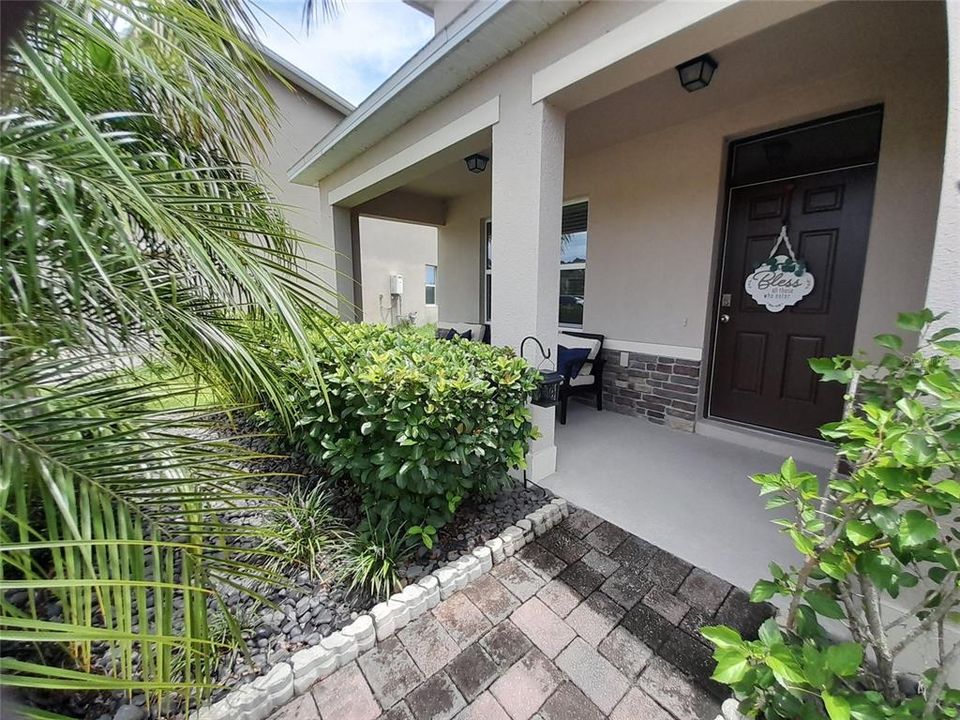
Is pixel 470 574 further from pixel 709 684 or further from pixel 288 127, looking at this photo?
pixel 288 127

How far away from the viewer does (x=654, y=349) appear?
12.5 feet

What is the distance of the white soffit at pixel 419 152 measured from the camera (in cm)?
266

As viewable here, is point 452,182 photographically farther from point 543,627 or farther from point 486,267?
point 543,627

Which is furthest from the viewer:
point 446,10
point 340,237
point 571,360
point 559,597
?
point 340,237

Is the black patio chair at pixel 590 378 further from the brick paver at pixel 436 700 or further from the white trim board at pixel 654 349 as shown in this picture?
the brick paver at pixel 436 700

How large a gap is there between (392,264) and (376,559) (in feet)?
32.8

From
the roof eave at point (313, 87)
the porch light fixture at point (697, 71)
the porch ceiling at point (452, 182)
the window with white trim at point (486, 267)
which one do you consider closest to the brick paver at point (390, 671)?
the porch light fixture at point (697, 71)

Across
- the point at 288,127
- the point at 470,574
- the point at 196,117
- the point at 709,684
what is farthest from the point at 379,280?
the point at 709,684

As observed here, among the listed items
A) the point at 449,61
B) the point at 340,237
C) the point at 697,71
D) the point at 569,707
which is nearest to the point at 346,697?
the point at 569,707

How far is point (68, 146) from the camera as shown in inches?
38.1

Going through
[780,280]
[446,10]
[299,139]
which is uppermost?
[446,10]

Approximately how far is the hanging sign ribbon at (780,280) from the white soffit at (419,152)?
250 centimetres

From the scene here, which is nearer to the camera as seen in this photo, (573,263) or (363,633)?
(363,633)

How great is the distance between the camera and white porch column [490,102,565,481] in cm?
237
